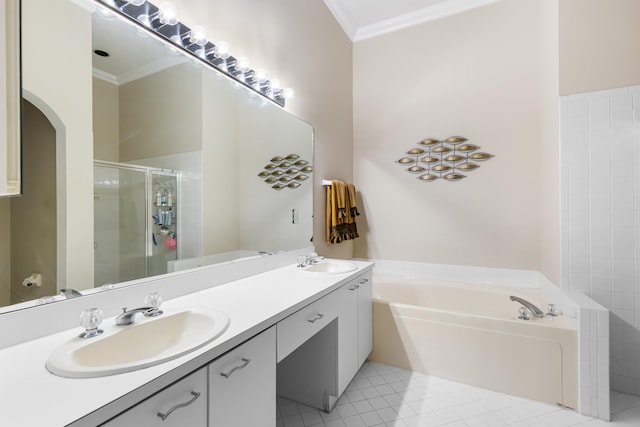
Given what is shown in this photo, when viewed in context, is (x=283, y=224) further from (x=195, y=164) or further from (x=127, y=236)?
(x=127, y=236)

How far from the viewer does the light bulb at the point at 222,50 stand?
1454 mm

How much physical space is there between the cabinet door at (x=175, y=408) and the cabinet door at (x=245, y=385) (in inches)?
1.4

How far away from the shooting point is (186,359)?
71cm

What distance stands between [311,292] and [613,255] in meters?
1.96

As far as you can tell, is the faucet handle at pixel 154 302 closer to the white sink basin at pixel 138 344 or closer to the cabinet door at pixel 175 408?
the white sink basin at pixel 138 344

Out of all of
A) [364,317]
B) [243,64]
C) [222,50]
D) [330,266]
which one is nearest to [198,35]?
[222,50]

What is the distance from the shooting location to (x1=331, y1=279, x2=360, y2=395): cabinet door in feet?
5.26

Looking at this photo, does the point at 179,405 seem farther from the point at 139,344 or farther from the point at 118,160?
the point at 118,160

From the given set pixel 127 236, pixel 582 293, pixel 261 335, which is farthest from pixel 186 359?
pixel 582 293

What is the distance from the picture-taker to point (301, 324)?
48.1 inches

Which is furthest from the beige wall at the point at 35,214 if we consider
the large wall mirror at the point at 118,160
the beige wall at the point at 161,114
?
the beige wall at the point at 161,114

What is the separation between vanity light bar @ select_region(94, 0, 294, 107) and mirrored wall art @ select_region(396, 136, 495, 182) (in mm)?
1671

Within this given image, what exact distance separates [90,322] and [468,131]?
2901 mm

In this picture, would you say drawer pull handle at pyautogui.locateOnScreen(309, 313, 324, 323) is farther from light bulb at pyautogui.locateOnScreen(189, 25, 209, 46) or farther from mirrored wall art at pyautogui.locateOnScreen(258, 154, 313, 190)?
light bulb at pyautogui.locateOnScreen(189, 25, 209, 46)
